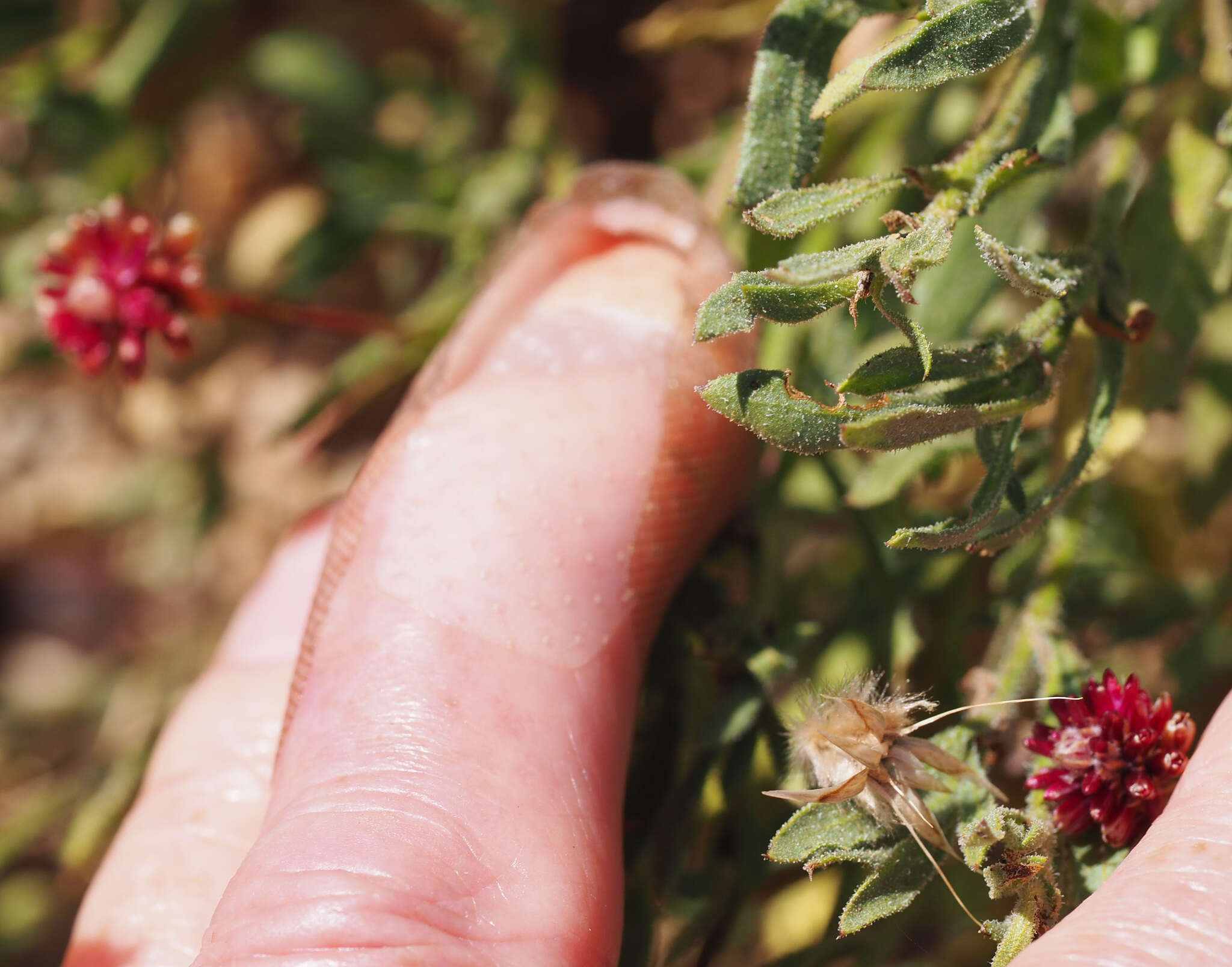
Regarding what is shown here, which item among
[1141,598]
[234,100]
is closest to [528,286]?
[1141,598]

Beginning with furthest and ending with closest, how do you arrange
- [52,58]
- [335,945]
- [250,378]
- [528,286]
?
[250,378] → [52,58] → [528,286] → [335,945]

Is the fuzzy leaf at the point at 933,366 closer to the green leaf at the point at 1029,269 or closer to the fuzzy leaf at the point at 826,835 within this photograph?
the green leaf at the point at 1029,269

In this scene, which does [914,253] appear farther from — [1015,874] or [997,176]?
[1015,874]

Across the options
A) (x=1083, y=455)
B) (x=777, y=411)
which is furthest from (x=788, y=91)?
(x=1083, y=455)

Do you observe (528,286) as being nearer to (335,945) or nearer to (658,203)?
(658,203)

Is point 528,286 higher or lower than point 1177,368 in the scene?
higher
